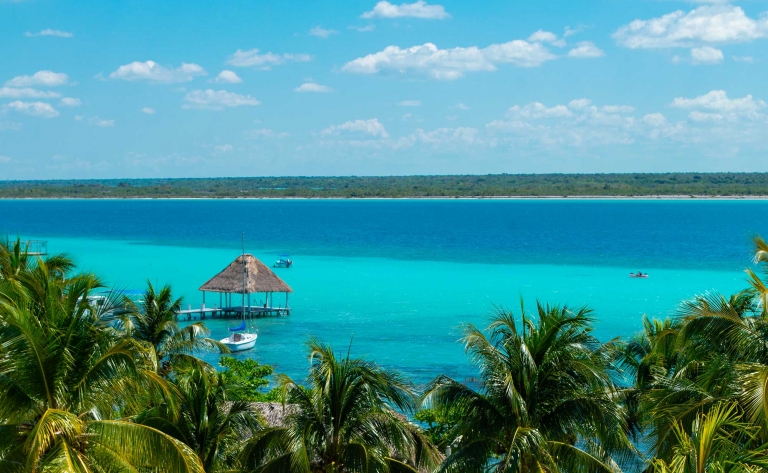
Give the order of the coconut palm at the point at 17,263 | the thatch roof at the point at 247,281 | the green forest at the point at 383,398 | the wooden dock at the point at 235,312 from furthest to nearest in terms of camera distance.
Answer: the wooden dock at the point at 235,312, the thatch roof at the point at 247,281, the coconut palm at the point at 17,263, the green forest at the point at 383,398

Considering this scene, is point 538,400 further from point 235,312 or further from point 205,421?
point 235,312

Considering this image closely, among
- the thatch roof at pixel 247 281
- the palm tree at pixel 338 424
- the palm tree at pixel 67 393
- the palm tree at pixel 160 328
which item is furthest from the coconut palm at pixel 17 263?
the thatch roof at pixel 247 281

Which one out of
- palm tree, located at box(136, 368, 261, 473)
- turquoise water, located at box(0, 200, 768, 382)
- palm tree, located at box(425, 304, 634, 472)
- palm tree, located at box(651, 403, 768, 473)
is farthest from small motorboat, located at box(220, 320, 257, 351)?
palm tree, located at box(651, 403, 768, 473)

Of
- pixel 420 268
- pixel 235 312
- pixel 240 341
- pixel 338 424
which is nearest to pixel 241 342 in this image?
pixel 240 341

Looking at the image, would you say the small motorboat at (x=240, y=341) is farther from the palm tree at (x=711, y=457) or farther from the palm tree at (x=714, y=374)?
the palm tree at (x=711, y=457)

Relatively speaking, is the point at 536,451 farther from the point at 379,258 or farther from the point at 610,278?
the point at 379,258

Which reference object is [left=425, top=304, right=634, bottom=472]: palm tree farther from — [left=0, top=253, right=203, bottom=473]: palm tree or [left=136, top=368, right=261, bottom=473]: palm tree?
[left=0, top=253, right=203, bottom=473]: palm tree

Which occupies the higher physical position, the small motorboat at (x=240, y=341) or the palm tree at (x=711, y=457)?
the palm tree at (x=711, y=457)
